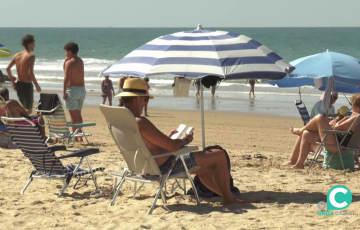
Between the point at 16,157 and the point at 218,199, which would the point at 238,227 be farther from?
the point at 16,157

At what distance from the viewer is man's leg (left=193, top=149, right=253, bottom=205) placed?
16.6 ft

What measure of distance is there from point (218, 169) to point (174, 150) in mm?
527

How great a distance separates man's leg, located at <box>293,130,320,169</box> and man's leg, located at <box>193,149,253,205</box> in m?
2.14

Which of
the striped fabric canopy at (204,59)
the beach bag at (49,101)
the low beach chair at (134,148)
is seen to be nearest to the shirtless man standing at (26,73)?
the beach bag at (49,101)

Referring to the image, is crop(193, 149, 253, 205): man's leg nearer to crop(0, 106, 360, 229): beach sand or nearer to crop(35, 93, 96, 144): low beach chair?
crop(0, 106, 360, 229): beach sand

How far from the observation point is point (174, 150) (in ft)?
15.8

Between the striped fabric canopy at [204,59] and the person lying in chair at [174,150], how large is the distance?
286 mm

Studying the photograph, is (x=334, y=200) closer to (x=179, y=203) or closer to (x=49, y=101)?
(x=179, y=203)

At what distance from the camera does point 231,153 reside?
8445mm

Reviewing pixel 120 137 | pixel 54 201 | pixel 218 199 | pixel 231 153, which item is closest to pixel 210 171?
pixel 218 199

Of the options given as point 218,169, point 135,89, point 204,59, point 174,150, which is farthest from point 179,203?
point 204,59

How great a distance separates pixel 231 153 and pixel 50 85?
722 inches

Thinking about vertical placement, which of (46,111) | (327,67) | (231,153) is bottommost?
(231,153)

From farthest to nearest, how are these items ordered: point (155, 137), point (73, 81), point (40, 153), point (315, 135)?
point (73, 81) → point (315, 135) → point (40, 153) → point (155, 137)
